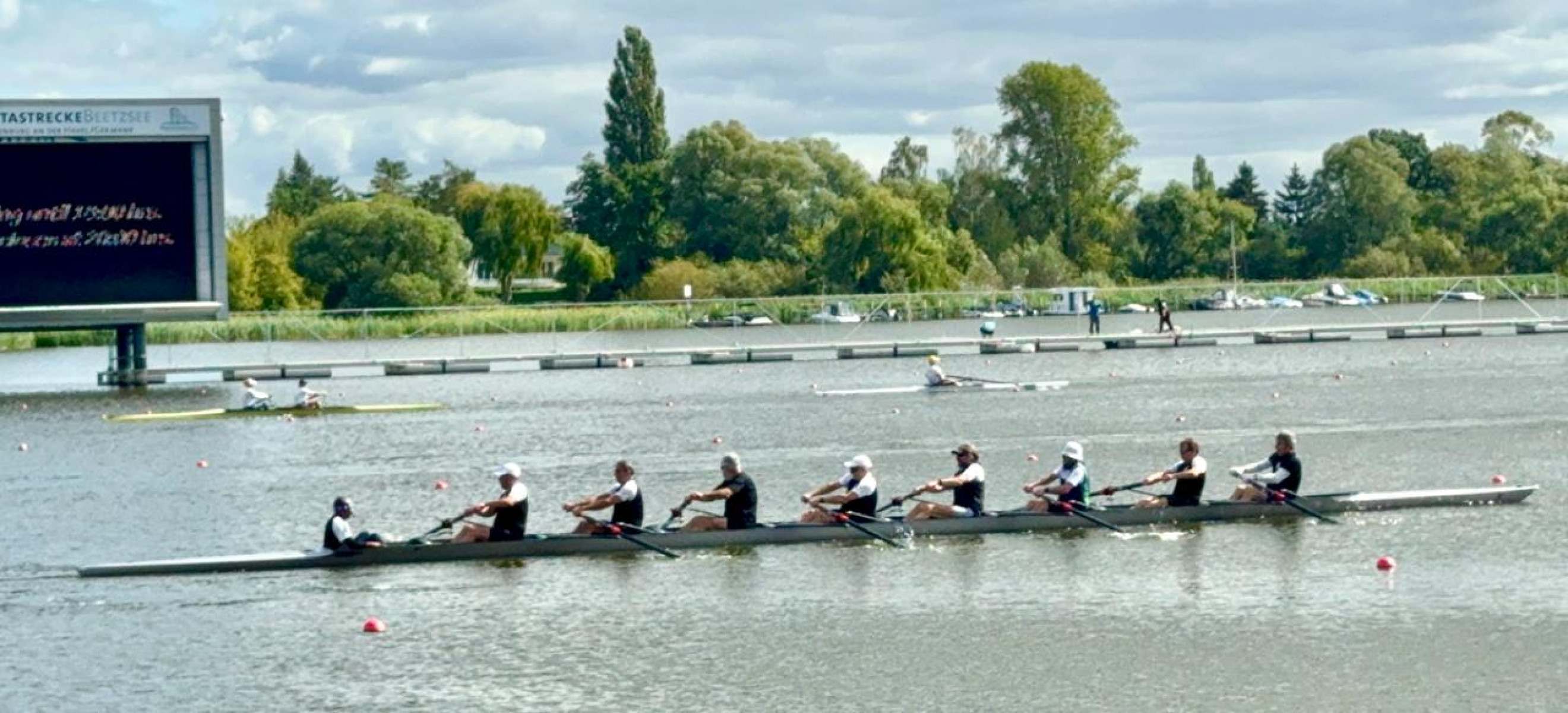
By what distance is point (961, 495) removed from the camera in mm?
24469

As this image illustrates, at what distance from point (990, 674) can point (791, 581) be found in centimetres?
460

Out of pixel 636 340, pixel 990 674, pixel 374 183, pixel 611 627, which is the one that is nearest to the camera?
pixel 990 674

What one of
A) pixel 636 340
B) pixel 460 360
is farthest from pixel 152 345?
pixel 460 360

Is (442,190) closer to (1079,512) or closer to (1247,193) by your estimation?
(1247,193)

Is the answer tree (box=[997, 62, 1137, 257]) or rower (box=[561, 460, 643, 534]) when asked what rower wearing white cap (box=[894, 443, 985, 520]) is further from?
tree (box=[997, 62, 1137, 257])

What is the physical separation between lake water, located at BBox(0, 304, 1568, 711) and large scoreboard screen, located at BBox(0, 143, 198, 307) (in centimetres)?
928

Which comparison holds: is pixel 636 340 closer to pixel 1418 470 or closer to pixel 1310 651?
pixel 1418 470

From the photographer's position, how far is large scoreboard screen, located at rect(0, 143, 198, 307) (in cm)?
4869

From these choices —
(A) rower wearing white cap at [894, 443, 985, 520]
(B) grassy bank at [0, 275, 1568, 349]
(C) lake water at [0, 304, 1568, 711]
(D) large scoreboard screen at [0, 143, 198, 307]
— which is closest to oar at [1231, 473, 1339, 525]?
(C) lake water at [0, 304, 1568, 711]

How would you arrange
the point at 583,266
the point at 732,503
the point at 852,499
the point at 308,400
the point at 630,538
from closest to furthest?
the point at 630,538, the point at 732,503, the point at 852,499, the point at 308,400, the point at 583,266

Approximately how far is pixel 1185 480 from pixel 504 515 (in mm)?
7581

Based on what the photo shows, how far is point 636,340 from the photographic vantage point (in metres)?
83.3

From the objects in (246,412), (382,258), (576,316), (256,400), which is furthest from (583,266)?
(246,412)

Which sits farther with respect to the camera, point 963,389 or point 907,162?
point 907,162
